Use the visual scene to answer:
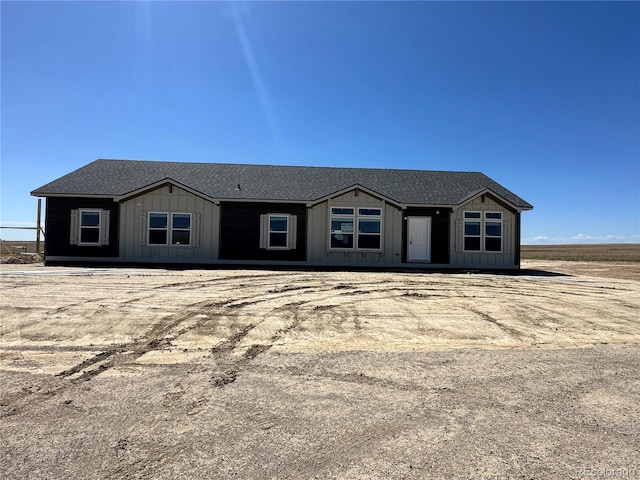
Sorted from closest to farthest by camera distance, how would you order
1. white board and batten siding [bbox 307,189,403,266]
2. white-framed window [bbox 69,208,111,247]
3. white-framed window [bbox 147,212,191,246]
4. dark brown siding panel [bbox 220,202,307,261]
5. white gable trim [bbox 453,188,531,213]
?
white-framed window [bbox 69,208,111,247] < white-framed window [bbox 147,212,191,246] < dark brown siding panel [bbox 220,202,307,261] < white board and batten siding [bbox 307,189,403,266] < white gable trim [bbox 453,188,531,213]

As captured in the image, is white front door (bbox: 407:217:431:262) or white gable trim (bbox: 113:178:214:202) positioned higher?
white gable trim (bbox: 113:178:214:202)

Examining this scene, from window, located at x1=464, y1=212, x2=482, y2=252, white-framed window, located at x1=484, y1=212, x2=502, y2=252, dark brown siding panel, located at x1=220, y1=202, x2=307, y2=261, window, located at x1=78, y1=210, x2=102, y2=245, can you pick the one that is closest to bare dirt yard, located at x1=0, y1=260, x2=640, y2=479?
dark brown siding panel, located at x1=220, y1=202, x2=307, y2=261

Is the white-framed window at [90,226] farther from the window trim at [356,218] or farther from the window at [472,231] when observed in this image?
the window at [472,231]

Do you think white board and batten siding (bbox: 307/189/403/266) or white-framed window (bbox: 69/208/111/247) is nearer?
white-framed window (bbox: 69/208/111/247)

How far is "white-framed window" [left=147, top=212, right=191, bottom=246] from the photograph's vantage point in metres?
18.2

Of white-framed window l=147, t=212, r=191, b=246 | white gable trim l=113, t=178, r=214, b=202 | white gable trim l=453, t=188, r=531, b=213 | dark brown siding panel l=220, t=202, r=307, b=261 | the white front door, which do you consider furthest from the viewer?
the white front door

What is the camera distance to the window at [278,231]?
1842 cm

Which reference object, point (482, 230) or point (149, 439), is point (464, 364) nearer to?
point (149, 439)

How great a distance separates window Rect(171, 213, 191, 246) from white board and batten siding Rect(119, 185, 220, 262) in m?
0.17

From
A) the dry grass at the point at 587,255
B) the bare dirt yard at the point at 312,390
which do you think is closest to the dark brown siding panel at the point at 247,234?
the bare dirt yard at the point at 312,390

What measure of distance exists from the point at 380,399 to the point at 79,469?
2479 mm

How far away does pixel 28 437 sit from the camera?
3.10 meters

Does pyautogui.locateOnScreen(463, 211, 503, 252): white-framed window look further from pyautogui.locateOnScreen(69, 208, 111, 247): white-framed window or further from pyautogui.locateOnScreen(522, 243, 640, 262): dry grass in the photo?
pyautogui.locateOnScreen(69, 208, 111, 247): white-framed window

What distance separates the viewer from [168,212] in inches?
715
